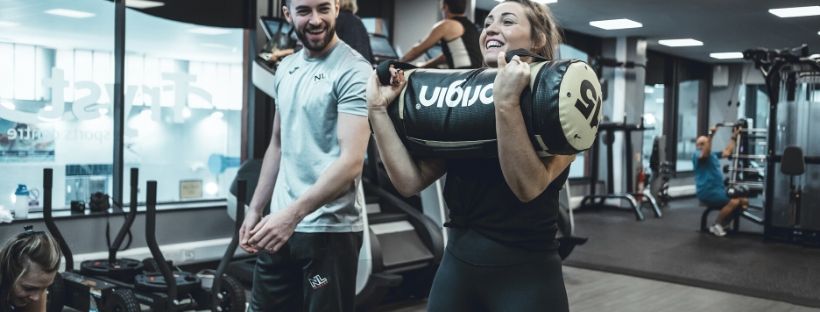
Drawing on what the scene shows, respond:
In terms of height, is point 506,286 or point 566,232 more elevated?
point 506,286

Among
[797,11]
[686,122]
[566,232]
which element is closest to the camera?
[566,232]

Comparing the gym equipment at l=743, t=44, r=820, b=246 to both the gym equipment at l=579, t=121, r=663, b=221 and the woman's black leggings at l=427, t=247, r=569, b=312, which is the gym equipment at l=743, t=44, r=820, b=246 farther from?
the woman's black leggings at l=427, t=247, r=569, b=312

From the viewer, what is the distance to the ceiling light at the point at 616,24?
8.62 metres

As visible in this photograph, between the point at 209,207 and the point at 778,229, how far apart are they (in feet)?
17.4

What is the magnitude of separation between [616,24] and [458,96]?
812 centimetres

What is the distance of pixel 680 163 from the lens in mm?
12531

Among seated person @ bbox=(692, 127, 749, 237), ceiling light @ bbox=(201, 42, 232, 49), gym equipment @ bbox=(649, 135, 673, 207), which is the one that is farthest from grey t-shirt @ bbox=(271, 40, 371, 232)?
gym equipment @ bbox=(649, 135, 673, 207)

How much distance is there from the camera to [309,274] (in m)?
1.73

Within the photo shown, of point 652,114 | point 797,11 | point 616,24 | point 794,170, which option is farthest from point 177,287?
point 652,114

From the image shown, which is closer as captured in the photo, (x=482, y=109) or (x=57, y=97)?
(x=482, y=109)

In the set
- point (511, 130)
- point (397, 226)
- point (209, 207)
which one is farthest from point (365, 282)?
point (511, 130)

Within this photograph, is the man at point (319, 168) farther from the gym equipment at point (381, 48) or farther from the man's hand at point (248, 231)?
the gym equipment at point (381, 48)

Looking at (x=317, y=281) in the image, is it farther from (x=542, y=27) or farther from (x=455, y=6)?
(x=455, y=6)

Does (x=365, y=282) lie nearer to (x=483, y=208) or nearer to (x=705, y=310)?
(x=705, y=310)
